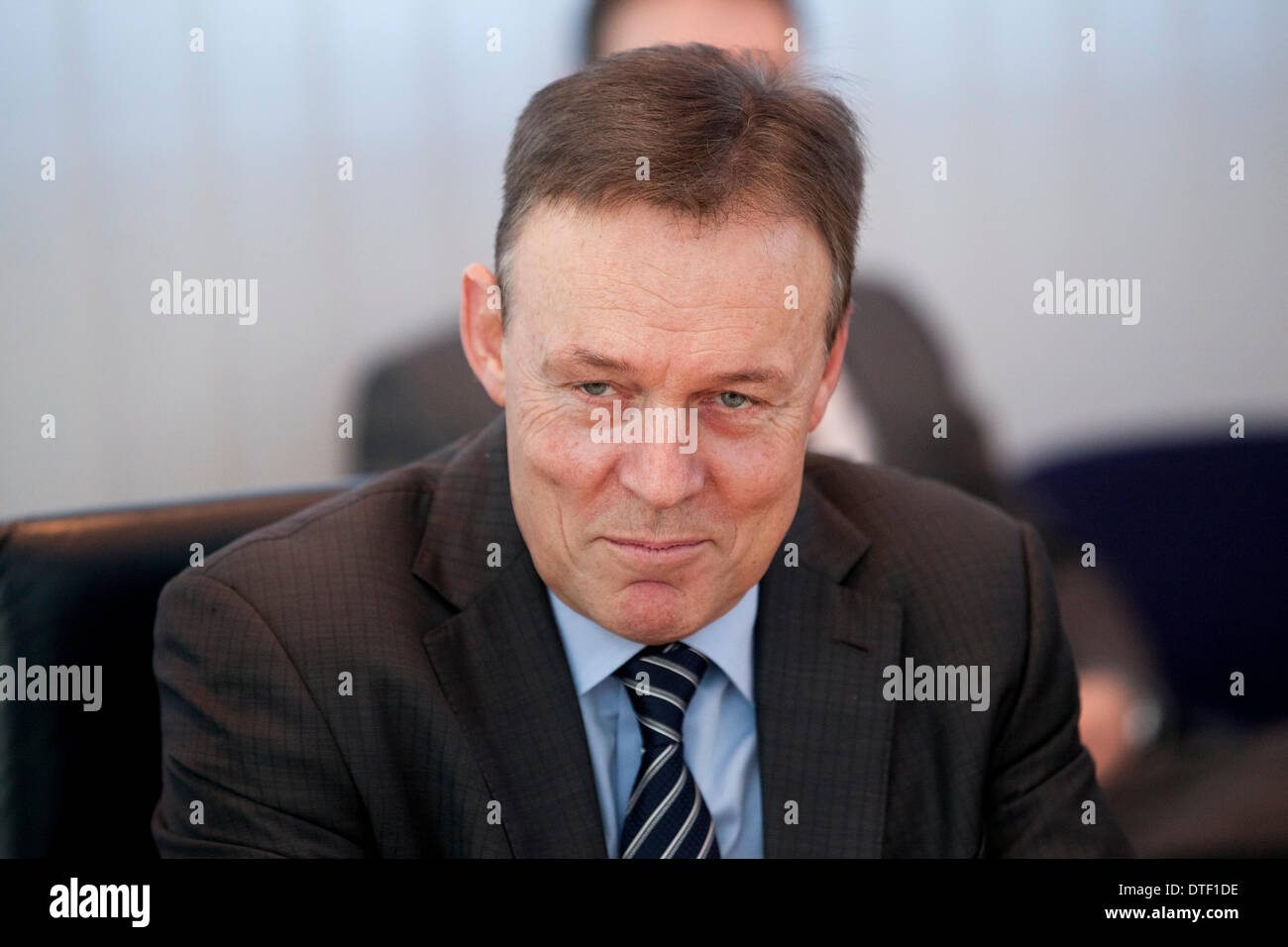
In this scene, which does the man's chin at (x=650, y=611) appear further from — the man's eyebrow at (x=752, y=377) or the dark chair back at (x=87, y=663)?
the dark chair back at (x=87, y=663)

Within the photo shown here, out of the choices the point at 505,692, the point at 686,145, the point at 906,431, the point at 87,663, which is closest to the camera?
the point at 686,145

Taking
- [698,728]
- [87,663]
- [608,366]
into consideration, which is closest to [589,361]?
[608,366]

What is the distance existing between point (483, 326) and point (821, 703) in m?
0.61

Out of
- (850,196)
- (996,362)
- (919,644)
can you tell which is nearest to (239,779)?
(919,644)

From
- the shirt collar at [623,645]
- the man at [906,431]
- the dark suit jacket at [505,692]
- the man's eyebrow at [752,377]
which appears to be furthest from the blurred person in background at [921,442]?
the man's eyebrow at [752,377]

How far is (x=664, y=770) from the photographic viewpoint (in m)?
1.35

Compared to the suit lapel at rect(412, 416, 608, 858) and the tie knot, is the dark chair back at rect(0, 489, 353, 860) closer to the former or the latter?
the suit lapel at rect(412, 416, 608, 858)

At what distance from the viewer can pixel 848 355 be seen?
2.62 m

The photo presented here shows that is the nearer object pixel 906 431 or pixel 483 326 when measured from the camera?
pixel 483 326

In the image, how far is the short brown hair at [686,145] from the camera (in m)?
1.22

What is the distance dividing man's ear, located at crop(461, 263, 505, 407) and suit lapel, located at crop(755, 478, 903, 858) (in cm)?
42

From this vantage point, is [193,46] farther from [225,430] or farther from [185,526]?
[185,526]

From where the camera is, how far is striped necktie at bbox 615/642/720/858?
1.33 meters

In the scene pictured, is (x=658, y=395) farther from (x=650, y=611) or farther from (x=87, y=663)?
(x=87, y=663)
